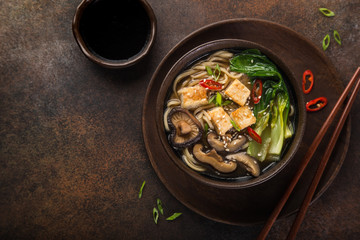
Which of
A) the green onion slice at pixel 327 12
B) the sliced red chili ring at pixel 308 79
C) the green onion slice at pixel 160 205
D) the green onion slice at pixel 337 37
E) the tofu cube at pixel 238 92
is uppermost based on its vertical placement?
the green onion slice at pixel 327 12

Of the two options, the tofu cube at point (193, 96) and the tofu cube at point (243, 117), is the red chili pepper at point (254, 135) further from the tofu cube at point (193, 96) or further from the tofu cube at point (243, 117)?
the tofu cube at point (193, 96)

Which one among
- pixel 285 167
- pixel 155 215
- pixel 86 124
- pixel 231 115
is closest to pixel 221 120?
pixel 231 115

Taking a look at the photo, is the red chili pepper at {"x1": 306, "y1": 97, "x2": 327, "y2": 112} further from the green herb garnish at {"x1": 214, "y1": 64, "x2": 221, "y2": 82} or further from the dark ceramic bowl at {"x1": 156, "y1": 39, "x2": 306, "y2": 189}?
the green herb garnish at {"x1": 214, "y1": 64, "x2": 221, "y2": 82}

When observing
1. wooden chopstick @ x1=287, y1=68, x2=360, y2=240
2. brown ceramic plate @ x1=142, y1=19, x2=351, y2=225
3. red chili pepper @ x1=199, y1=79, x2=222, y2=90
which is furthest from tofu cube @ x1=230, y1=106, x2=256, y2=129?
wooden chopstick @ x1=287, y1=68, x2=360, y2=240

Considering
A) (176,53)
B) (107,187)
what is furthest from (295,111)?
(107,187)

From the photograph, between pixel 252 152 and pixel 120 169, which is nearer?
pixel 252 152

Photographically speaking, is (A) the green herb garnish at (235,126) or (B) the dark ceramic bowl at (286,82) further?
(A) the green herb garnish at (235,126)

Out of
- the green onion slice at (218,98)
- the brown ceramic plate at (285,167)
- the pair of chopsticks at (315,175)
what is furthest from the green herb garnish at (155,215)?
the green onion slice at (218,98)

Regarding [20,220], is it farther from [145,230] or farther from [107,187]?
[145,230]
